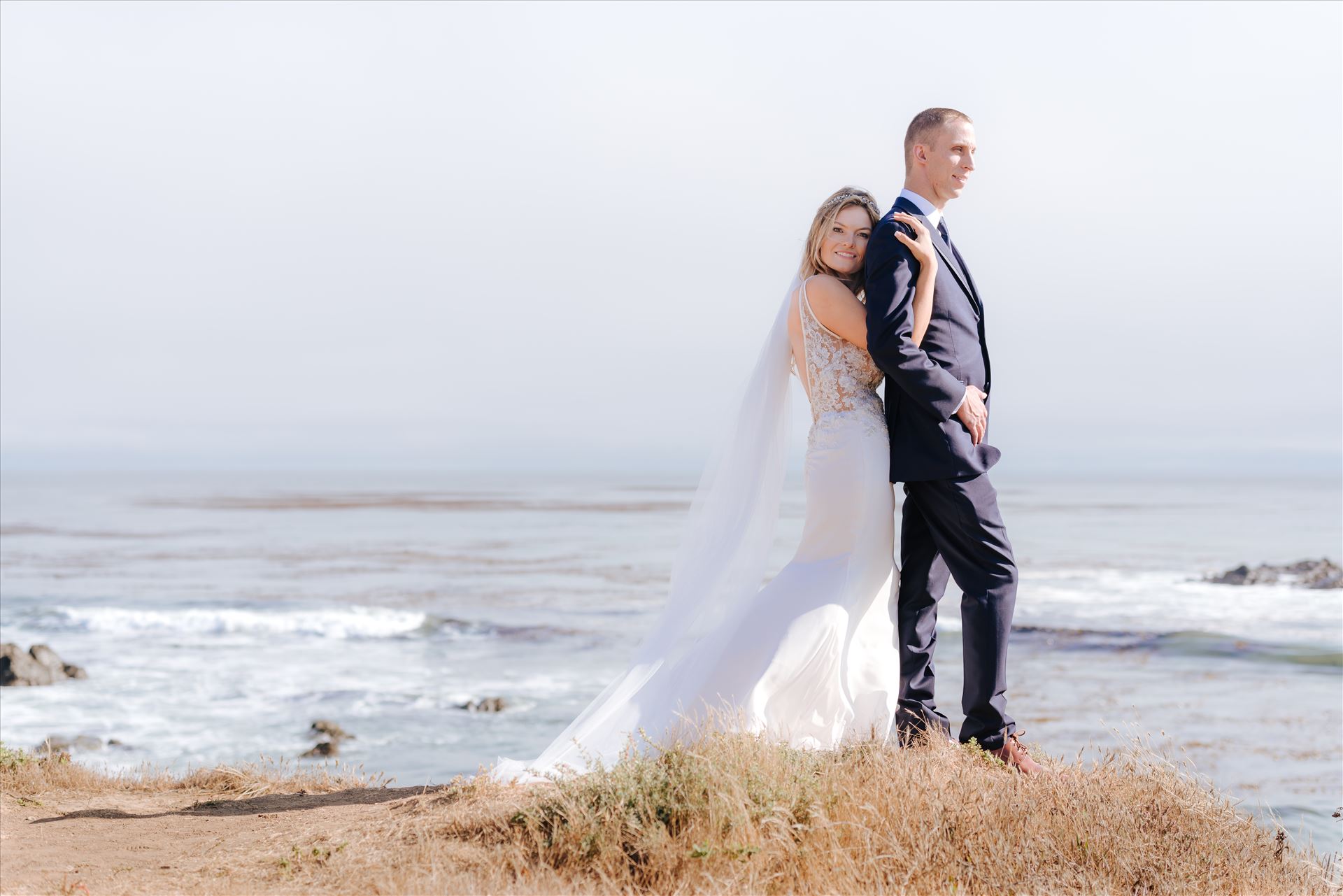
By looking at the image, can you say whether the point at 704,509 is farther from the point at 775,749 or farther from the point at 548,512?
the point at 548,512

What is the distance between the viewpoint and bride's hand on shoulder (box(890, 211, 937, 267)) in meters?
4.98

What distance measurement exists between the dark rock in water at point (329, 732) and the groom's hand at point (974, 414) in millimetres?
9697

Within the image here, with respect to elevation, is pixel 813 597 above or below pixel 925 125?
below

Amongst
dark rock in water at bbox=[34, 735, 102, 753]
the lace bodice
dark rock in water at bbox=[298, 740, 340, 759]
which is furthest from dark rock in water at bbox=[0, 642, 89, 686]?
the lace bodice

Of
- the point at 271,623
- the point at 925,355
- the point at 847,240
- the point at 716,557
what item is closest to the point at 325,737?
the point at 716,557

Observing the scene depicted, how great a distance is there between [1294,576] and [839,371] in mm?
25800

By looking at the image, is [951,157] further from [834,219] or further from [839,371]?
[839,371]

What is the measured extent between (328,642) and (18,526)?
3792 centimetres

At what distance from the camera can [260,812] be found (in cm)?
557

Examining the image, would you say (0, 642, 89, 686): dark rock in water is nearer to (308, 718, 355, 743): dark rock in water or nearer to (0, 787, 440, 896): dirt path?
(308, 718, 355, 743): dark rock in water

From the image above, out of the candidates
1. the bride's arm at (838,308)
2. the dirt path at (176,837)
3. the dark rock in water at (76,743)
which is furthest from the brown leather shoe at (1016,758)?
the dark rock in water at (76,743)

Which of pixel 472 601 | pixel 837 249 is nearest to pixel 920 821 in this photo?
pixel 837 249

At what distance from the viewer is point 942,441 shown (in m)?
5.06

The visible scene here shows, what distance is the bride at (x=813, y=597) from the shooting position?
502cm
